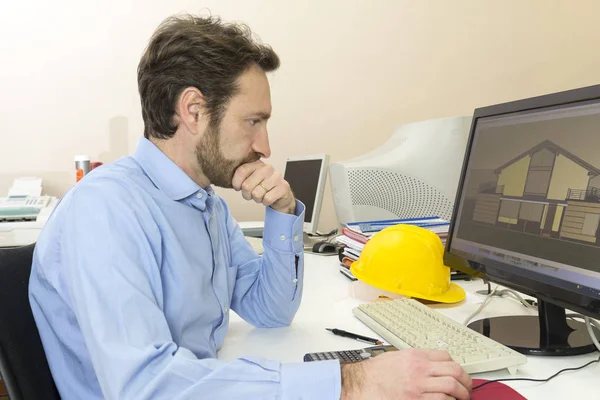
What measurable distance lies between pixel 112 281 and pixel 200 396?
20 centimetres

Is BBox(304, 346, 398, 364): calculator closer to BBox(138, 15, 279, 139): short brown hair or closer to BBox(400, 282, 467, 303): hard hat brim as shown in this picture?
BBox(400, 282, 467, 303): hard hat brim

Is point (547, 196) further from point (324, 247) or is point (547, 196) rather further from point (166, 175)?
point (324, 247)

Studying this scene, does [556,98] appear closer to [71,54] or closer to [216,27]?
[216,27]

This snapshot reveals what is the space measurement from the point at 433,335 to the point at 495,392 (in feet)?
0.62

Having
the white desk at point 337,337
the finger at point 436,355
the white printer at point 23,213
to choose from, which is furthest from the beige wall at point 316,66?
the finger at point 436,355

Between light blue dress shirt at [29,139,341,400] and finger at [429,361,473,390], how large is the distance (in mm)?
132

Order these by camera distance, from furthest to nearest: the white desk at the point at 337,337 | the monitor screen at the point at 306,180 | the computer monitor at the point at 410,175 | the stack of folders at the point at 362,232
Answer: the monitor screen at the point at 306,180 < the computer monitor at the point at 410,175 < the stack of folders at the point at 362,232 < the white desk at the point at 337,337

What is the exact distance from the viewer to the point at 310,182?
2.04 meters

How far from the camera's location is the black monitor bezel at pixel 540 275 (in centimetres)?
78

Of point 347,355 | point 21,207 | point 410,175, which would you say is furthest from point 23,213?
point 347,355

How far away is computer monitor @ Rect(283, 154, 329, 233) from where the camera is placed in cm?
194

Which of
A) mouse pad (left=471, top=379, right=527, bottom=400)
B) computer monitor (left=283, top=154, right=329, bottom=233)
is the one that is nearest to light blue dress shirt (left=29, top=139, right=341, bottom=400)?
mouse pad (left=471, top=379, right=527, bottom=400)

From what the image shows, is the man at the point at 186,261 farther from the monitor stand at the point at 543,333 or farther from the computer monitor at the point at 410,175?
the computer monitor at the point at 410,175

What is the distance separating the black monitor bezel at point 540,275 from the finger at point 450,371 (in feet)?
0.88
